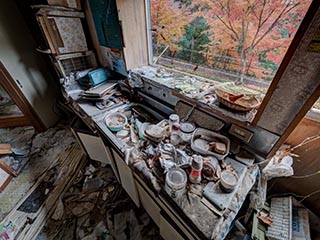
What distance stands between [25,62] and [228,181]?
2.65m

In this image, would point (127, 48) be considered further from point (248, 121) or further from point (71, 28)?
point (248, 121)

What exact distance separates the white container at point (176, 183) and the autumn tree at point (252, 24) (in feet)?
2.74

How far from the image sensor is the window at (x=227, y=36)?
3.31 ft

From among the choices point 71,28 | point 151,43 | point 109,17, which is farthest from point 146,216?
point 71,28

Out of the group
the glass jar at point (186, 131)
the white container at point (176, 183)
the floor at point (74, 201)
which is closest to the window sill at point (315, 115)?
the glass jar at point (186, 131)

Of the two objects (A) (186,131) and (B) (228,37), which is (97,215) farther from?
(B) (228,37)

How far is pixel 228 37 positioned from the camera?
1.26m

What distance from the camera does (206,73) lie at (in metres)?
1.33

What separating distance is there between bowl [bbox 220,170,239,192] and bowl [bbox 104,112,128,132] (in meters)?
0.77

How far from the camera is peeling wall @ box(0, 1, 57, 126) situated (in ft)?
5.95

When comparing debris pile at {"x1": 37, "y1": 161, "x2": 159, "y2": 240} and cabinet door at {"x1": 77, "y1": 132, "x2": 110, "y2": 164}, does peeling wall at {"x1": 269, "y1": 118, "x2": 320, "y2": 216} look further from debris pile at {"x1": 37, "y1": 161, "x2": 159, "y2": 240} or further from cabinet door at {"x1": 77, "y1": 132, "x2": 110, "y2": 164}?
cabinet door at {"x1": 77, "y1": 132, "x2": 110, "y2": 164}

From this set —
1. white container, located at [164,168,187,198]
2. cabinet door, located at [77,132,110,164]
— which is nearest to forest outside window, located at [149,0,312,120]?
white container, located at [164,168,187,198]

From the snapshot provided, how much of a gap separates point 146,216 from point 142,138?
0.88 meters

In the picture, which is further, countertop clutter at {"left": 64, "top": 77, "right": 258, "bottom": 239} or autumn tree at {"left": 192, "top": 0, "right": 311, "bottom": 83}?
autumn tree at {"left": 192, "top": 0, "right": 311, "bottom": 83}
